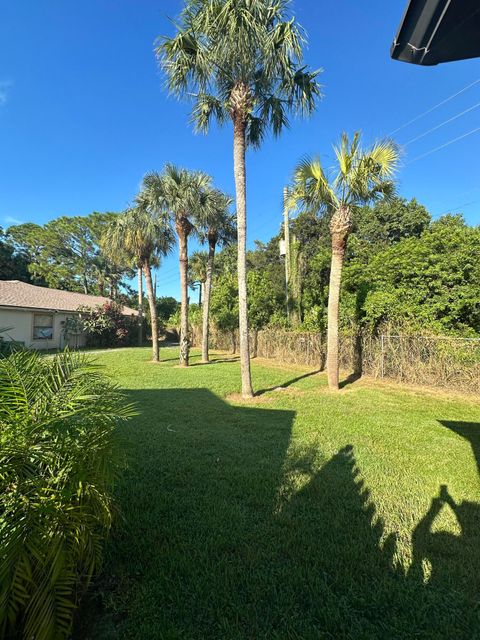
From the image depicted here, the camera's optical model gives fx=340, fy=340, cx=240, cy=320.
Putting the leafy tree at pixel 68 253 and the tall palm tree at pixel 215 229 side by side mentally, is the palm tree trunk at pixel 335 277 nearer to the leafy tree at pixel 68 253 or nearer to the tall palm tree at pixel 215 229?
the tall palm tree at pixel 215 229

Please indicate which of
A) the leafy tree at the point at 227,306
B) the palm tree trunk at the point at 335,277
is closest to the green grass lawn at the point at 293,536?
the palm tree trunk at the point at 335,277

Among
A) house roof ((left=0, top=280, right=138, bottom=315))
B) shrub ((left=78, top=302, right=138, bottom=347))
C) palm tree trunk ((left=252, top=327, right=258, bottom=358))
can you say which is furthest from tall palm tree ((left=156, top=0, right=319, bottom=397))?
shrub ((left=78, top=302, right=138, bottom=347))

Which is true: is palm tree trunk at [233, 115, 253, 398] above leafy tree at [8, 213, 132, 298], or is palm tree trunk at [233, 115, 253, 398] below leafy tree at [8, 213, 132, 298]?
below

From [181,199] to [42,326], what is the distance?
12438 millimetres

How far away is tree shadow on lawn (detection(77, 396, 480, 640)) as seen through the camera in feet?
6.07

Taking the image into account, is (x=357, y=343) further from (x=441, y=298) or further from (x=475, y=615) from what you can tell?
(x=475, y=615)

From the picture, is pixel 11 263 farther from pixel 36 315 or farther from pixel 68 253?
pixel 36 315

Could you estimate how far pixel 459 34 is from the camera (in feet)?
5.57

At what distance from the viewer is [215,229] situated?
14906 mm

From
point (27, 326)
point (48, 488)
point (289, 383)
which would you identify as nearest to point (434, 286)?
point (289, 383)

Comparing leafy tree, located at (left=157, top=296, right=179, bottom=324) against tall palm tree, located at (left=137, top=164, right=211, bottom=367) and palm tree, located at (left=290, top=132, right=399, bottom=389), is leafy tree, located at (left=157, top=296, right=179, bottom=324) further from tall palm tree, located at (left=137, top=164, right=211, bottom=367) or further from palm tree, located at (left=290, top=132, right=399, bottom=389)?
palm tree, located at (left=290, top=132, right=399, bottom=389)

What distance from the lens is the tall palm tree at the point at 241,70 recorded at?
6879 mm

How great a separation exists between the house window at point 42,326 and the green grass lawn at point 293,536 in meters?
17.1

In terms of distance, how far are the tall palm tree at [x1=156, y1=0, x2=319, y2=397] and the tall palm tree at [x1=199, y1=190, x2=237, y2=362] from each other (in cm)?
537
